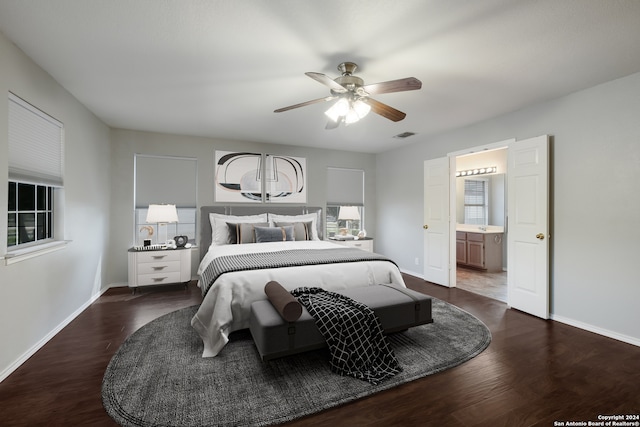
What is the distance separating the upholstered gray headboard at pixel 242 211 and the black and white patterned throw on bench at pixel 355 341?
299 cm

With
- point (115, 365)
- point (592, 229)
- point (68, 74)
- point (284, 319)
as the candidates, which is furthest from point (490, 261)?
point (68, 74)

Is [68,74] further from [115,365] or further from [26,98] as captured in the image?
[115,365]

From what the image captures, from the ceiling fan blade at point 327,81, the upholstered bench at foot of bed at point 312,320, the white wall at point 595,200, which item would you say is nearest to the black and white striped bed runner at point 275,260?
the upholstered bench at foot of bed at point 312,320

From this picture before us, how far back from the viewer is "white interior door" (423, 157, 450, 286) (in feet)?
15.1

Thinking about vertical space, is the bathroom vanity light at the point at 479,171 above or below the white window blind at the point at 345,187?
above

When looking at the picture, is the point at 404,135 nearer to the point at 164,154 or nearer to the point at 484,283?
the point at 484,283

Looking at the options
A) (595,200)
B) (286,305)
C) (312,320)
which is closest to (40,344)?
(286,305)

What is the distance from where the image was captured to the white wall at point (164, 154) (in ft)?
14.6

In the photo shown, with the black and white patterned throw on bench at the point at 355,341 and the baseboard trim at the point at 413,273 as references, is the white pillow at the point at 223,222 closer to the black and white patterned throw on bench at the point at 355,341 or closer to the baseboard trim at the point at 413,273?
the black and white patterned throw on bench at the point at 355,341

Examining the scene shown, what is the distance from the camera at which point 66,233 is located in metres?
3.05

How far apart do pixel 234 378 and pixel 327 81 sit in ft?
7.60

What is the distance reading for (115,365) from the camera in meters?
2.22

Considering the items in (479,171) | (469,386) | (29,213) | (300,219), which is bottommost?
(469,386)

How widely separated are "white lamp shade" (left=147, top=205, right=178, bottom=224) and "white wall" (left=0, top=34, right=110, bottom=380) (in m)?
0.63
